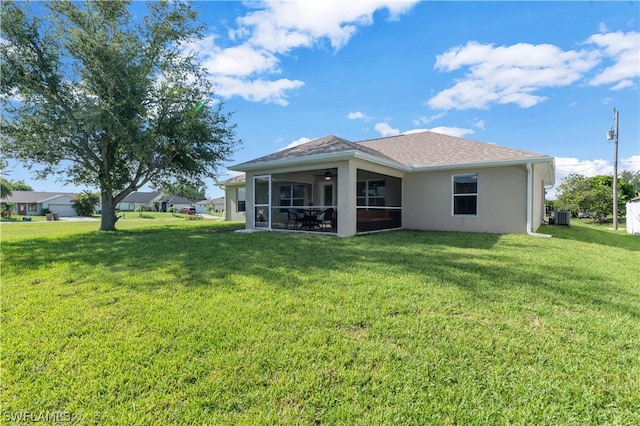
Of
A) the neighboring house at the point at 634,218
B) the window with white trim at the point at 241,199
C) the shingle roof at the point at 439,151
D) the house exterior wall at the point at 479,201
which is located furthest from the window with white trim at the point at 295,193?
the neighboring house at the point at 634,218

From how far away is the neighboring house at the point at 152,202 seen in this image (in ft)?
206

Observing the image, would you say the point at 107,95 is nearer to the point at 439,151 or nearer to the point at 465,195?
the point at 439,151

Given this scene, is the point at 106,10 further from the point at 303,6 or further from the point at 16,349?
the point at 16,349

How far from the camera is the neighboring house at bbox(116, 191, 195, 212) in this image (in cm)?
6266

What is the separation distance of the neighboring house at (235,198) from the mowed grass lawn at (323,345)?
14830mm

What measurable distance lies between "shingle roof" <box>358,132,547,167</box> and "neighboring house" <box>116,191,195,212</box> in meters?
57.4

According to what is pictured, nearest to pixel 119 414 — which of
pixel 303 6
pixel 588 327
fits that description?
pixel 588 327

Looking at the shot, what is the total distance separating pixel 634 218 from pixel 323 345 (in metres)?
19.6

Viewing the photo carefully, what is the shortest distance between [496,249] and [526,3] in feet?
26.6

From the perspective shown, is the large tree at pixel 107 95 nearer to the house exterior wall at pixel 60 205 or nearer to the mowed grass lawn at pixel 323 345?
the mowed grass lawn at pixel 323 345

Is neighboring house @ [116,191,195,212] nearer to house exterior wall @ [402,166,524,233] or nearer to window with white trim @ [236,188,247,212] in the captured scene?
window with white trim @ [236,188,247,212]

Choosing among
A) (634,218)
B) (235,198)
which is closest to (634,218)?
(634,218)

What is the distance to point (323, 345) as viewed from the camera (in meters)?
2.68

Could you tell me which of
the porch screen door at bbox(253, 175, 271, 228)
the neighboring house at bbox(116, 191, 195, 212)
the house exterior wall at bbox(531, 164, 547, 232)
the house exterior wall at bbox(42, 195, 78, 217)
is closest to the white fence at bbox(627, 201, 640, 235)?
the house exterior wall at bbox(531, 164, 547, 232)
